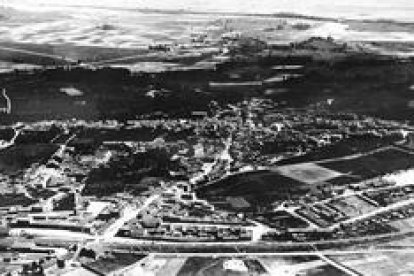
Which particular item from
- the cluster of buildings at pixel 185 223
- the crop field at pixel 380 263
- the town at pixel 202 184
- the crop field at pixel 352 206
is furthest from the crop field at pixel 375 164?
the crop field at pixel 380 263

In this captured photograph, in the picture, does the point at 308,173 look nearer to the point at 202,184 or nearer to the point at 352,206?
the point at 352,206

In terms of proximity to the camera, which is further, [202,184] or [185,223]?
[202,184]

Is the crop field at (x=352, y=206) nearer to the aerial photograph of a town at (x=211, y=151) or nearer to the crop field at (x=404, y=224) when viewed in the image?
the aerial photograph of a town at (x=211, y=151)

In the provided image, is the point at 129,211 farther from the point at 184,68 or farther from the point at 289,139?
the point at 184,68

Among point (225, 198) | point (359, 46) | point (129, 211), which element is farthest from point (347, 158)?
point (359, 46)

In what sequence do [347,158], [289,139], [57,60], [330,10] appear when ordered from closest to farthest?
1. [347,158]
2. [289,139]
3. [57,60]
4. [330,10]

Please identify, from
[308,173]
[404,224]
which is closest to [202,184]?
[308,173]
